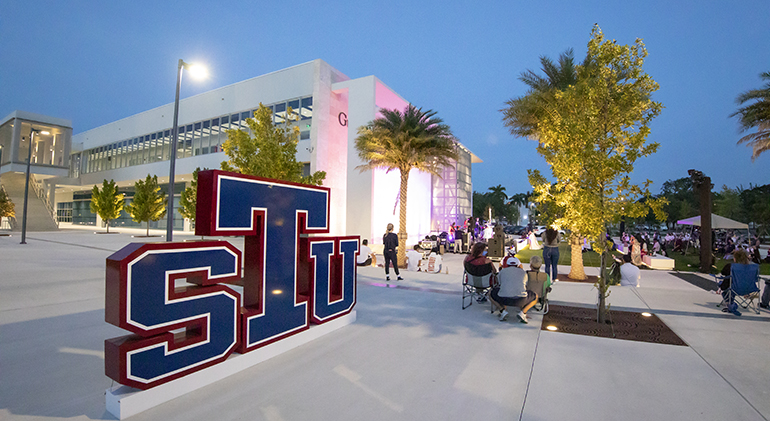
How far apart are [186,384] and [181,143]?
35.4 metres

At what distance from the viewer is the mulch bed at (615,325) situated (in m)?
5.68

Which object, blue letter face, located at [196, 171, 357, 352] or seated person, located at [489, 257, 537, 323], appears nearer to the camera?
blue letter face, located at [196, 171, 357, 352]

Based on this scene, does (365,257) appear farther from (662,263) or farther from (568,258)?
(662,263)

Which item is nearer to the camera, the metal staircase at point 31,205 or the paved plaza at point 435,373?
the paved plaza at point 435,373

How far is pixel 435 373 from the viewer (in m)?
4.18

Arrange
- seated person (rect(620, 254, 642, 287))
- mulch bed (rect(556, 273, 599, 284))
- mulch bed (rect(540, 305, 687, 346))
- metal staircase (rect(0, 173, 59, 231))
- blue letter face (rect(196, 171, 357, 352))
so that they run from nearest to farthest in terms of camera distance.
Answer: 1. blue letter face (rect(196, 171, 357, 352))
2. mulch bed (rect(540, 305, 687, 346))
3. seated person (rect(620, 254, 642, 287))
4. mulch bed (rect(556, 273, 599, 284))
5. metal staircase (rect(0, 173, 59, 231))

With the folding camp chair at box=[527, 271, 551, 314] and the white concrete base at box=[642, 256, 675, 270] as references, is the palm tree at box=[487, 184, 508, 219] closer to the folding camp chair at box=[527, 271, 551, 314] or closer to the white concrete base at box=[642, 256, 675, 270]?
the white concrete base at box=[642, 256, 675, 270]

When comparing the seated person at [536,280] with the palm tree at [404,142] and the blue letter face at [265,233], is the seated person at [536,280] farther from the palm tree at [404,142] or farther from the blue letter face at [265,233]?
the palm tree at [404,142]

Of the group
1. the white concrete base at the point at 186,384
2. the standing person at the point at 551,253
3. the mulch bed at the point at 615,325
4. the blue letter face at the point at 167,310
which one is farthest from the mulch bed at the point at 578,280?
the blue letter face at the point at 167,310

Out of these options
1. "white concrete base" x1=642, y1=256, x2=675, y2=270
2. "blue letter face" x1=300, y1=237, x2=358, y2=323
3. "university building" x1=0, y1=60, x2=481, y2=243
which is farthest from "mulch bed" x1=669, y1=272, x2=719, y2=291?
"university building" x1=0, y1=60, x2=481, y2=243

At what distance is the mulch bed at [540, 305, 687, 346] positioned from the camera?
5676mm

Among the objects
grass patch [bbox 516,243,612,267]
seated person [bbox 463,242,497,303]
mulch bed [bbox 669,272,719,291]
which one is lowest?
grass patch [bbox 516,243,612,267]

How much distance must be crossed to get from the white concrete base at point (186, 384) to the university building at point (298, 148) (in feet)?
40.0

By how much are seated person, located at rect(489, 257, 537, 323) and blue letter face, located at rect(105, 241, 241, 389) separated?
4632 mm
